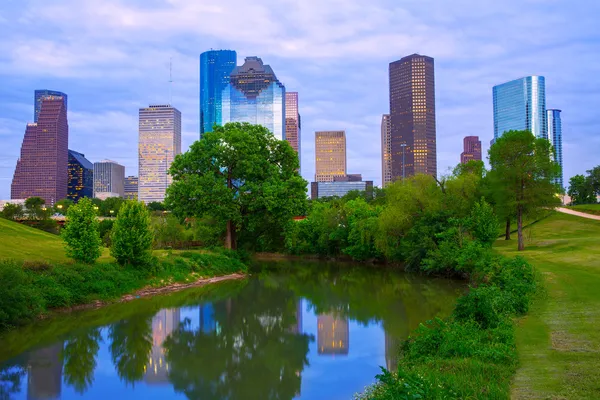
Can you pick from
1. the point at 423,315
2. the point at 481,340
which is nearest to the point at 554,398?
the point at 481,340

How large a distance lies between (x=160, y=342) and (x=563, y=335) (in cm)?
1453

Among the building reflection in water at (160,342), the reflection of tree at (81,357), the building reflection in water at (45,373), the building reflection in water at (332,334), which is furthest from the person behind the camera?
the building reflection in water at (332,334)

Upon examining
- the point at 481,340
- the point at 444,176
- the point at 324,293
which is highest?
the point at 444,176

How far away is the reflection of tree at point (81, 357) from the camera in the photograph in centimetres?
1478

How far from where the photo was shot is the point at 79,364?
16453 mm

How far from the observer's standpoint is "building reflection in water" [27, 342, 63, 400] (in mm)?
13562

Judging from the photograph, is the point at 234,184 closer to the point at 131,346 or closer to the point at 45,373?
Answer: the point at 131,346

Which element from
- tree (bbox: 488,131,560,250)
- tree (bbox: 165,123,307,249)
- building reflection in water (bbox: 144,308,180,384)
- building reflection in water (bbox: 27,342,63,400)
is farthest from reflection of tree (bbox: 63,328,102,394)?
tree (bbox: 488,131,560,250)

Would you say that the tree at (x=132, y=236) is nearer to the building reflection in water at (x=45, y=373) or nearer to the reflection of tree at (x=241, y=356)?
the reflection of tree at (x=241, y=356)

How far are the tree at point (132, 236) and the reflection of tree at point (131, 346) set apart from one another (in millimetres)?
7231

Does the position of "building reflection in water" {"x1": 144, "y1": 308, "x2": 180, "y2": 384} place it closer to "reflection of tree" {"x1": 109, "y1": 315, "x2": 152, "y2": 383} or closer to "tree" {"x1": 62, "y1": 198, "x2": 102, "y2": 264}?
"reflection of tree" {"x1": 109, "y1": 315, "x2": 152, "y2": 383}

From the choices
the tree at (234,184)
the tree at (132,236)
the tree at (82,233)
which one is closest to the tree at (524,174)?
the tree at (234,184)

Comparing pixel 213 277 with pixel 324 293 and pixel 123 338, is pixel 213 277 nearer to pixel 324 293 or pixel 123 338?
pixel 324 293

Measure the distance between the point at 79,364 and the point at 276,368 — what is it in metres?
6.80
